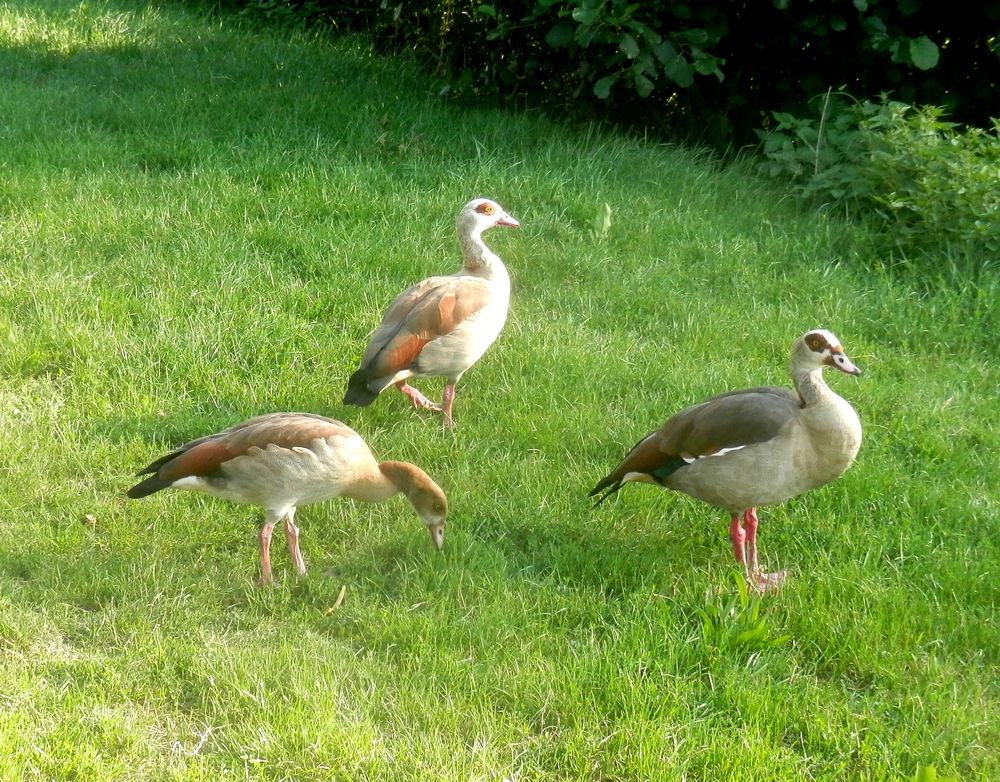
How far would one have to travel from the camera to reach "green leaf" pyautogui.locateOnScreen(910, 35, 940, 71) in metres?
9.12

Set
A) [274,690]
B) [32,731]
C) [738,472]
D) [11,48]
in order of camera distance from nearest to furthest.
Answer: [32,731] < [274,690] < [738,472] < [11,48]

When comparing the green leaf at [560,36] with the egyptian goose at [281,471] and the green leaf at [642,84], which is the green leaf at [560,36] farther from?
the egyptian goose at [281,471]

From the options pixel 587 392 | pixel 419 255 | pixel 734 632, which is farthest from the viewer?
pixel 419 255

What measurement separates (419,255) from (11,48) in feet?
20.1

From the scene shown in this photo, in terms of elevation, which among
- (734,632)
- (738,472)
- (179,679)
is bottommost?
(179,679)

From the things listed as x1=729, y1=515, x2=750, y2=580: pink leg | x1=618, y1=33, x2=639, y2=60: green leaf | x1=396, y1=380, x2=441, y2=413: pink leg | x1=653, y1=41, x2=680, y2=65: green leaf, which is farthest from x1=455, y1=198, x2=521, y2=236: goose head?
x1=653, y1=41, x2=680, y2=65: green leaf

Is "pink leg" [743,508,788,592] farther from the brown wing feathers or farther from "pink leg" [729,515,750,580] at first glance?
the brown wing feathers

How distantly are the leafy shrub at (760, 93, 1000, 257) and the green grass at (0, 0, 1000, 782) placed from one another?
330 mm

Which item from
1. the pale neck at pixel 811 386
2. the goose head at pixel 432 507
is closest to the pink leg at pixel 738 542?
the pale neck at pixel 811 386

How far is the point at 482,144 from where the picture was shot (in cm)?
977

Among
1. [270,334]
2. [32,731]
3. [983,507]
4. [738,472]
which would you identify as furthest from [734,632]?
[270,334]

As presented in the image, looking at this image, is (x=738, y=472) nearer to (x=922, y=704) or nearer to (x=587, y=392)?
(x=922, y=704)

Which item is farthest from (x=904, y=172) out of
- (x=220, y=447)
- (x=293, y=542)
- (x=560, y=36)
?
(x=220, y=447)

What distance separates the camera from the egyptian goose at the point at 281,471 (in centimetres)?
481
